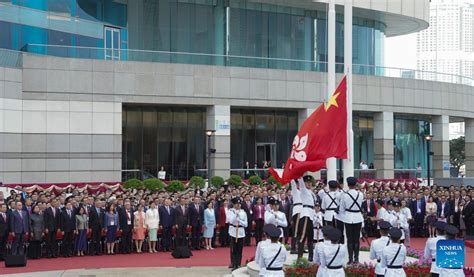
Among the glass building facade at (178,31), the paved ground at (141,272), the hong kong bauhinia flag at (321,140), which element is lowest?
the paved ground at (141,272)

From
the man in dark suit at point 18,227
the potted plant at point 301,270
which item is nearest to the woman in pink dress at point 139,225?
the man in dark suit at point 18,227

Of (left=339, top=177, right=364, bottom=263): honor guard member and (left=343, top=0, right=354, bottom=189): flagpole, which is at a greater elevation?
(left=343, top=0, right=354, bottom=189): flagpole

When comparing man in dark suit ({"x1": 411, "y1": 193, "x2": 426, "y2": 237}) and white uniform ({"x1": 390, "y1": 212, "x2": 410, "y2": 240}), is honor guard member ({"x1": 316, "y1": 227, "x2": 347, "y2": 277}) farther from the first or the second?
man in dark suit ({"x1": 411, "y1": 193, "x2": 426, "y2": 237})

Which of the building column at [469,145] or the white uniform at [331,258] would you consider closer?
the white uniform at [331,258]

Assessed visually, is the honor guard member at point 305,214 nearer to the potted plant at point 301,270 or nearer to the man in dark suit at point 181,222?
the potted plant at point 301,270

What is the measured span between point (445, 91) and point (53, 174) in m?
28.8

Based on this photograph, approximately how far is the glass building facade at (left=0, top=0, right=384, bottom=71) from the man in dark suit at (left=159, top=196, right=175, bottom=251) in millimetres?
16874

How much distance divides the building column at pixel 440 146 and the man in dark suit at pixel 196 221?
103 feet

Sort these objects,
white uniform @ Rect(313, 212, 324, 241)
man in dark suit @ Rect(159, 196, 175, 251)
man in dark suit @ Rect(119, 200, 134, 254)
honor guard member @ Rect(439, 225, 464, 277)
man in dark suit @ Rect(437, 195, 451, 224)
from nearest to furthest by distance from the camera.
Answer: honor guard member @ Rect(439, 225, 464, 277) < white uniform @ Rect(313, 212, 324, 241) < man in dark suit @ Rect(119, 200, 134, 254) < man in dark suit @ Rect(159, 196, 175, 251) < man in dark suit @ Rect(437, 195, 451, 224)

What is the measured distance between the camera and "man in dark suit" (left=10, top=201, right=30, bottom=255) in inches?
800

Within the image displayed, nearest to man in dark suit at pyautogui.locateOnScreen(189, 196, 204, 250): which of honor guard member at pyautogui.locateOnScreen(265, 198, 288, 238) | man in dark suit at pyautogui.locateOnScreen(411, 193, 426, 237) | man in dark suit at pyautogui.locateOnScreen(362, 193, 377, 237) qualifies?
honor guard member at pyautogui.locateOnScreen(265, 198, 288, 238)

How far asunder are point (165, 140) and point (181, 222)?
20.7m

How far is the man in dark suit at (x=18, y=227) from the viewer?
66.7 feet

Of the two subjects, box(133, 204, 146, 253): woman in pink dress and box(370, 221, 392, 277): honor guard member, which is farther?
box(133, 204, 146, 253): woman in pink dress
